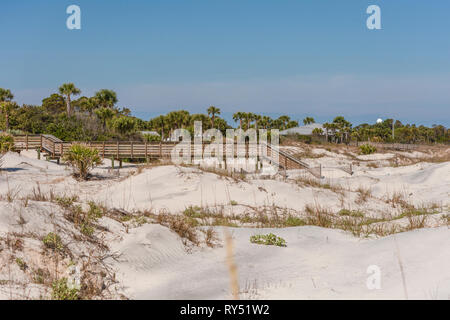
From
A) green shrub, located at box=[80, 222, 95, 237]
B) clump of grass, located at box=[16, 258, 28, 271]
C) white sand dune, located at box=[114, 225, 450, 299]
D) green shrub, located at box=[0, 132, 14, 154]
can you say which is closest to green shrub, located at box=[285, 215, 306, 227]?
white sand dune, located at box=[114, 225, 450, 299]

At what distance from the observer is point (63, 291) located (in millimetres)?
3918

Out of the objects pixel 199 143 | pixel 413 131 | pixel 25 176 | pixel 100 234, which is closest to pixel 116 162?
pixel 199 143

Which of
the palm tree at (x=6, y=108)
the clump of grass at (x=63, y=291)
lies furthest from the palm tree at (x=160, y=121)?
the clump of grass at (x=63, y=291)

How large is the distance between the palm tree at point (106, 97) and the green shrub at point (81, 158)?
44.9 m

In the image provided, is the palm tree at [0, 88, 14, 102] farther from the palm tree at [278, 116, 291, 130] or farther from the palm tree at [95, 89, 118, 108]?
the palm tree at [278, 116, 291, 130]

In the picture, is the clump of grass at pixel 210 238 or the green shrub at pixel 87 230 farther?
the clump of grass at pixel 210 238

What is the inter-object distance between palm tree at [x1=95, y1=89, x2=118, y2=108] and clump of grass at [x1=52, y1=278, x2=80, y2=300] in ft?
195

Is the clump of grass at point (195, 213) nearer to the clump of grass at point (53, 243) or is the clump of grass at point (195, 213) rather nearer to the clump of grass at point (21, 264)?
the clump of grass at point (53, 243)

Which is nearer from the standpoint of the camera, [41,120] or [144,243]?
[144,243]

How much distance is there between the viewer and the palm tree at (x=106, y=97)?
59719 millimetres

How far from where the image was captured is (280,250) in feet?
19.9

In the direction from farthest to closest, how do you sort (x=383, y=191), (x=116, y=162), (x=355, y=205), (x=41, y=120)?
(x=41, y=120)
(x=116, y=162)
(x=383, y=191)
(x=355, y=205)
